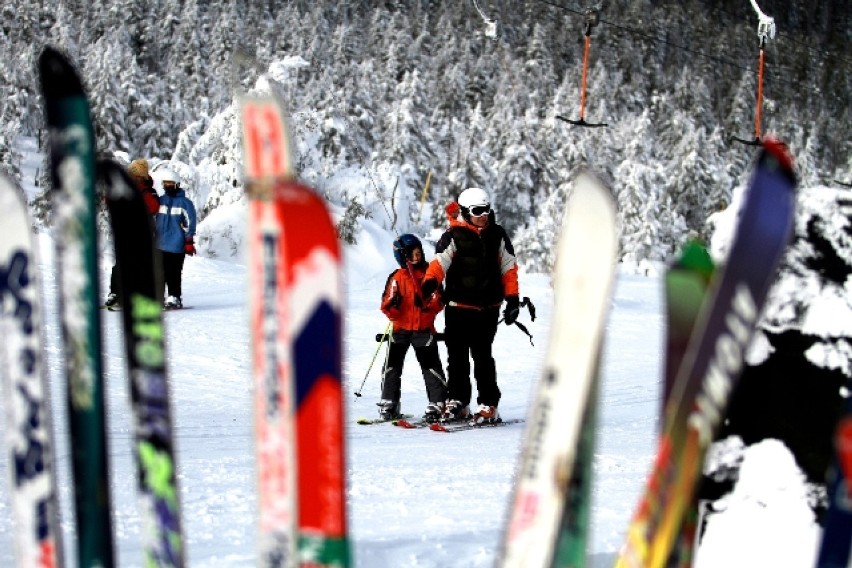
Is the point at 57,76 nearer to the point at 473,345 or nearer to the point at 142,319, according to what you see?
the point at 142,319

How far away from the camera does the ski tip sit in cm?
167

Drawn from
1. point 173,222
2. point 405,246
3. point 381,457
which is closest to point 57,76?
point 381,457

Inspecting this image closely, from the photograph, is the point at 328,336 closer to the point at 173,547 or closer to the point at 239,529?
the point at 173,547

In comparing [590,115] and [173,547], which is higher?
[590,115]

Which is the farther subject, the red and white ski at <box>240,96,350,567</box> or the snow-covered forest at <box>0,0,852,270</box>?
the snow-covered forest at <box>0,0,852,270</box>

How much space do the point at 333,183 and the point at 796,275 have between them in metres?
29.7

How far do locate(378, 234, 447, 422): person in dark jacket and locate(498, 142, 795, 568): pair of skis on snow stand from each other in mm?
5030

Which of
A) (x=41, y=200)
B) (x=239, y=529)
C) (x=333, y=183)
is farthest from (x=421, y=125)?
(x=239, y=529)

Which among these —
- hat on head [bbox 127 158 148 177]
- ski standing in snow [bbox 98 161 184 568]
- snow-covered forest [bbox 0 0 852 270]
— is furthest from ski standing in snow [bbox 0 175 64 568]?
snow-covered forest [bbox 0 0 852 270]

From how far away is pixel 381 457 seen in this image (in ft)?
16.6

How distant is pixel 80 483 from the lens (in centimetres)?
178

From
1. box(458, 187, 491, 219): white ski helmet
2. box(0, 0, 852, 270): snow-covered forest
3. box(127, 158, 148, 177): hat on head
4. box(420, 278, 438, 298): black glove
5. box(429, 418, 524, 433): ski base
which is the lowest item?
box(429, 418, 524, 433): ski base

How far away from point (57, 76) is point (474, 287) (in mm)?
4851

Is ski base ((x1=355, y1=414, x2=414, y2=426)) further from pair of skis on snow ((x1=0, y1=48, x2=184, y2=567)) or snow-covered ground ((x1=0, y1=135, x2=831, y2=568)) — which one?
pair of skis on snow ((x1=0, y1=48, x2=184, y2=567))
